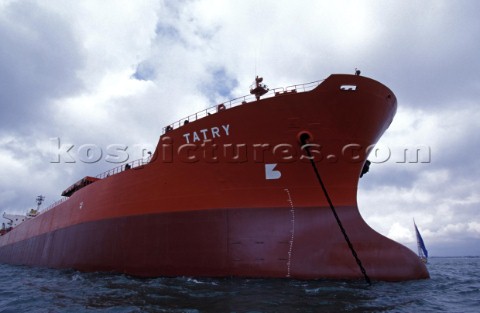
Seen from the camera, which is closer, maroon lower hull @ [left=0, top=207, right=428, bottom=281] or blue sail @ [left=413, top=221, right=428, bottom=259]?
maroon lower hull @ [left=0, top=207, right=428, bottom=281]

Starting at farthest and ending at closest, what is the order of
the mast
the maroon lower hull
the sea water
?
the mast, the maroon lower hull, the sea water

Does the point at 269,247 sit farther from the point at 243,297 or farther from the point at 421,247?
the point at 421,247

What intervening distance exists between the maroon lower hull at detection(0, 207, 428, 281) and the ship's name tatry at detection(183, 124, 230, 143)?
2.40 meters

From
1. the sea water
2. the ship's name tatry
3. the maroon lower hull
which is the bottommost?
the sea water

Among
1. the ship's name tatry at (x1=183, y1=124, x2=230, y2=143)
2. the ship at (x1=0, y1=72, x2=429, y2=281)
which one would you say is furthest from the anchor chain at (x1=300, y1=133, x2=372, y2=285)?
the ship's name tatry at (x1=183, y1=124, x2=230, y2=143)

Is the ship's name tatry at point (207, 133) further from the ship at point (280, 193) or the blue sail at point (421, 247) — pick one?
the blue sail at point (421, 247)

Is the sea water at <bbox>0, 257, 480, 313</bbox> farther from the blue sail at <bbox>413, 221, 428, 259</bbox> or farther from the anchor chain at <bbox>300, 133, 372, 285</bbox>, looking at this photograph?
the blue sail at <bbox>413, 221, 428, 259</bbox>

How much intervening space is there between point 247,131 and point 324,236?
155 inches

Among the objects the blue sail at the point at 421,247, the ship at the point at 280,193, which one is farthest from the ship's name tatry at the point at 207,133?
the blue sail at the point at 421,247

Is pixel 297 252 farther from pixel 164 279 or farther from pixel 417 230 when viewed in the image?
pixel 417 230

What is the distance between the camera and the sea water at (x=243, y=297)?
7.00 metres

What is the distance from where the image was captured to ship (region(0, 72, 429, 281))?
32.1 ft

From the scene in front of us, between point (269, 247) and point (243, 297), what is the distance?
2463mm

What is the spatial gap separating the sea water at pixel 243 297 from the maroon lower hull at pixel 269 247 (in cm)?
38
